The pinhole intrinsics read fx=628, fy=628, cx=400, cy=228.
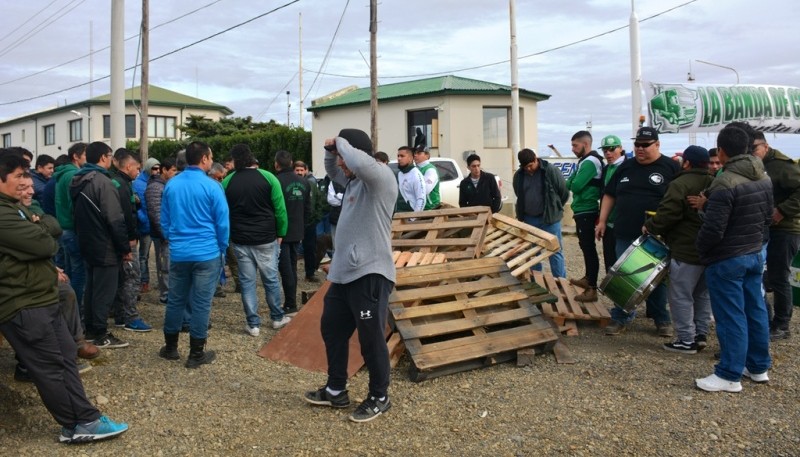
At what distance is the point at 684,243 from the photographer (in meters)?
5.33

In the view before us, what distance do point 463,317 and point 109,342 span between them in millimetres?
3201

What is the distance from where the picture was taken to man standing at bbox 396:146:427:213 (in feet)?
26.0

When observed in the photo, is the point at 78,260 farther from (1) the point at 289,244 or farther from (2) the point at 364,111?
(2) the point at 364,111

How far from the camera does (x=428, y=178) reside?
8164mm

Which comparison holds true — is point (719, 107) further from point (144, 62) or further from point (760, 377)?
point (144, 62)

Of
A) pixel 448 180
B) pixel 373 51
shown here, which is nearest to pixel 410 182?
pixel 448 180

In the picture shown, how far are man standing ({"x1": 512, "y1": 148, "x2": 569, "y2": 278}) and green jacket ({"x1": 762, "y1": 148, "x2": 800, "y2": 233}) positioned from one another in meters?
2.21

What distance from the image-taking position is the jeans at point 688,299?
536cm

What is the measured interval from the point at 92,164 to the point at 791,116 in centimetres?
1294

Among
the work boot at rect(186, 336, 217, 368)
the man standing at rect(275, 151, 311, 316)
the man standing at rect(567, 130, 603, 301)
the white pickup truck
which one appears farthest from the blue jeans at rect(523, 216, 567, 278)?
the white pickup truck

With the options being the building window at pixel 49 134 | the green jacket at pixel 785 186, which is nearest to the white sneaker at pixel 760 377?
the green jacket at pixel 785 186

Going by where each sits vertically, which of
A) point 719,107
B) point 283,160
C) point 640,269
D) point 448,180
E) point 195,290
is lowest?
point 195,290

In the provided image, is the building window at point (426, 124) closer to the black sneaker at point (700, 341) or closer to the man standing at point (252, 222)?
the man standing at point (252, 222)

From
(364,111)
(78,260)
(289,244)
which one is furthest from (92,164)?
(364,111)
